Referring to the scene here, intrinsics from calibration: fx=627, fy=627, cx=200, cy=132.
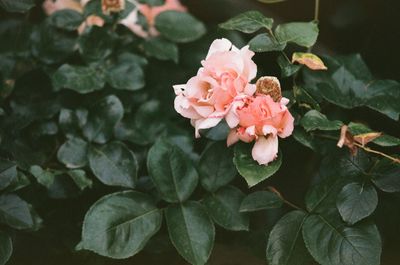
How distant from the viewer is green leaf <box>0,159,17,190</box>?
97 centimetres

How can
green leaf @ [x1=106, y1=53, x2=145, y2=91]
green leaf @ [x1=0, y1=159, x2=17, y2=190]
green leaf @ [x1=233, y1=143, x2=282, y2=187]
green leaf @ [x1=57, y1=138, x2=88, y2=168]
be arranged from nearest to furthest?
green leaf @ [x1=233, y1=143, x2=282, y2=187]
green leaf @ [x1=0, y1=159, x2=17, y2=190]
green leaf @ [x1=57, y1=138, x2=88, y2=168]
green leaf @ [x1=106, y1=53, x2=145, y2=91]

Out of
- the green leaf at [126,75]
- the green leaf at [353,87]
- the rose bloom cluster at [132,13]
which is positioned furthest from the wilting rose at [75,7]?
the green leaf at [353,87]

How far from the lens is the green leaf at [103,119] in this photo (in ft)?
3.58

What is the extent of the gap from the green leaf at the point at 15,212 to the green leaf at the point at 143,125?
0.23 metres

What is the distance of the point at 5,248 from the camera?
956 mm

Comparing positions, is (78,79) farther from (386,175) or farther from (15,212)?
(386,175)

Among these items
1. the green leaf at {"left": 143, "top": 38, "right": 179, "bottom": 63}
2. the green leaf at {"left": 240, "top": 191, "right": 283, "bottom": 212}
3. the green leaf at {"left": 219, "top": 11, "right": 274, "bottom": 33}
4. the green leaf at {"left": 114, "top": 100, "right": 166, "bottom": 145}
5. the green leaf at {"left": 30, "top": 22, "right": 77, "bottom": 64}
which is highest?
the green leaf at {"left": 219, "top": 11, "right": 274, "bottom": 33}

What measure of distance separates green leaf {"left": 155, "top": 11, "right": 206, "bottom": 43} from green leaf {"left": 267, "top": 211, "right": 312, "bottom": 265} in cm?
49

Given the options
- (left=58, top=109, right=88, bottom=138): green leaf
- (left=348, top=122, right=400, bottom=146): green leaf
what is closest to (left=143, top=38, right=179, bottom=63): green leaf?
(left=58, top=109, right=88, bottom=138): green leaf

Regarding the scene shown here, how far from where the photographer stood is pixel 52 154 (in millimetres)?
1132

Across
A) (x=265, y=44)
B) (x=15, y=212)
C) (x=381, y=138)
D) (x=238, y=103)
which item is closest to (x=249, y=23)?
(x=265, y=44)

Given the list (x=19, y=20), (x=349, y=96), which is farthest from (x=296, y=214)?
(x=19, y=20)

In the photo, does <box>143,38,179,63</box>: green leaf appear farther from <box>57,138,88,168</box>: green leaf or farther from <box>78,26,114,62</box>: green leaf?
<box>57,138,88,168</box>: green leaf

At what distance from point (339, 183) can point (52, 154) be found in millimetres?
515
